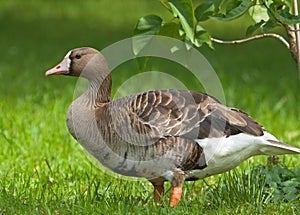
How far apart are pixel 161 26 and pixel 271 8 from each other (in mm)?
678

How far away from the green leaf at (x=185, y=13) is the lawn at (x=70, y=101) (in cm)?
101

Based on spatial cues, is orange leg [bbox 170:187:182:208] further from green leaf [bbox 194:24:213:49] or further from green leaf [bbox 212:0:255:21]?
green leaf [bbox 212:0:255:21]

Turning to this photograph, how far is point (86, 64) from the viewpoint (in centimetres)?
465

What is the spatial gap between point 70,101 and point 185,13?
13.0ft

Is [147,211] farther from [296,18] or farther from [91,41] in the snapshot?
[91,41]

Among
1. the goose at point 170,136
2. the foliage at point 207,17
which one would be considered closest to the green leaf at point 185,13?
the foliage at point 207,17

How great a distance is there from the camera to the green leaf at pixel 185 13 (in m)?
3.95

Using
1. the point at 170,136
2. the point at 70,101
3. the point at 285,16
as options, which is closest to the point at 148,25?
the point at 170,136

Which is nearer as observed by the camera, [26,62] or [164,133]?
[164,133]

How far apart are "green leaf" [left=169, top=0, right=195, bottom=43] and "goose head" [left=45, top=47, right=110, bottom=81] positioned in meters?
0.85

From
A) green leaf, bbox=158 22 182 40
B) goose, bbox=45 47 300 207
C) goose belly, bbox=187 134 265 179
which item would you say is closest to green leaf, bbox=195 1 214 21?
green leaf, bbox=158 22 182 40

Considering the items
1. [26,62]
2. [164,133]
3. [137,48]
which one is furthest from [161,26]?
[26,62]

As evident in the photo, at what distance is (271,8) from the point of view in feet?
13.3

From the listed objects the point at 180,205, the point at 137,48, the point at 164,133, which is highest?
the point at 137,48
